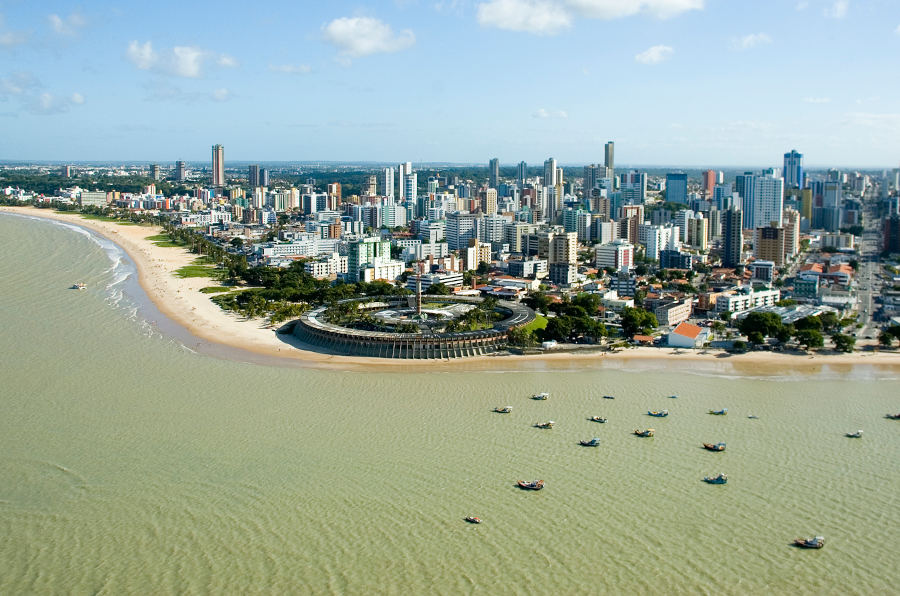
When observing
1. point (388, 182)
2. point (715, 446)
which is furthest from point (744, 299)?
point (388, 182)

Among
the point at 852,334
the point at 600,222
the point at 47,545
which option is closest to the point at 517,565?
the point at 47,545

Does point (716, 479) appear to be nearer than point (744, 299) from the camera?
Yes

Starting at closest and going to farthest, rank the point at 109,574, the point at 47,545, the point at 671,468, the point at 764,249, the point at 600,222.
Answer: the point at 109,574 < the point at 47,545 < the point at 671,468 < the point at 764,249 < the point at 600,222

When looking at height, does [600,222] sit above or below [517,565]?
above

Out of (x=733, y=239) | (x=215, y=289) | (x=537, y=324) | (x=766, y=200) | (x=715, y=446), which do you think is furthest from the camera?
(x=766, y=200)

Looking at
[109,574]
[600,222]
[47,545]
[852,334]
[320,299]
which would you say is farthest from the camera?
[600,222]

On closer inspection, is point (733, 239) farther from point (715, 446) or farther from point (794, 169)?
point (794, 169)

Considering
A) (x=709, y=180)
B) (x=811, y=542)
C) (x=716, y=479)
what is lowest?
(x=811, y=542)

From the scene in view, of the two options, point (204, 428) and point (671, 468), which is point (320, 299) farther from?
point (671, 468)
